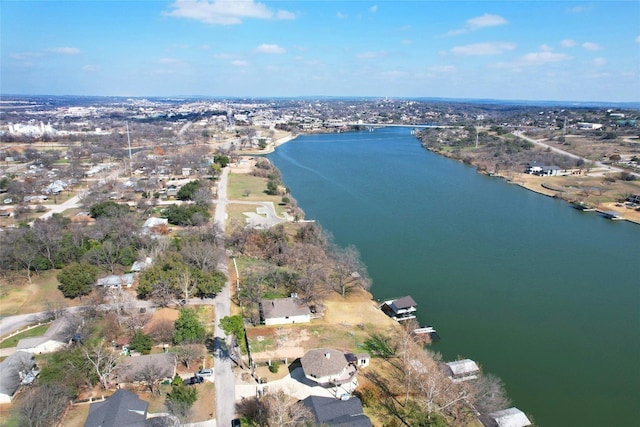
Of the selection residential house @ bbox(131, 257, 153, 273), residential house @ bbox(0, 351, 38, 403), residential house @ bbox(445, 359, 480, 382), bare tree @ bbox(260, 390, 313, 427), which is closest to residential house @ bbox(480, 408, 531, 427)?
residential house @ bbox(445, 359, 480, 382)

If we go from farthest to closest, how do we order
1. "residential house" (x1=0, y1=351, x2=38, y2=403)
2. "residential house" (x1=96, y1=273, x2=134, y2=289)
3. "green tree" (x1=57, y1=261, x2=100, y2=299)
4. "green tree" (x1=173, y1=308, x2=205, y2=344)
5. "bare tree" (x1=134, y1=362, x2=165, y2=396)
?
"residential house" (x1=96, y1=273, x2=134, y2=289) < "green tree" (x1=57, y1=261, x2=100, y2=299) < "green tree" (x1=173, y1=308, x2=205, y2=344) < "bare tree" (x1=134, y1=362, x2=165, y2=396) < "residential house" (x1=0, y1=351, x2=38, y2=403)

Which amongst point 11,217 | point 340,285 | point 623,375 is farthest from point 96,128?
point 623,375

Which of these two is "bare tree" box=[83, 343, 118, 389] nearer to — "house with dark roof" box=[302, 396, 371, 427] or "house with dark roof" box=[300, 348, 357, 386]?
"house with dark roof" box=[300, 348, 357, 386]

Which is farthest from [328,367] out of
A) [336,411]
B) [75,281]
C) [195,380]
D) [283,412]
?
[75,281]

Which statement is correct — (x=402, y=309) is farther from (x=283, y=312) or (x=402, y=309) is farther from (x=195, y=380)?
(x=195, y=380)

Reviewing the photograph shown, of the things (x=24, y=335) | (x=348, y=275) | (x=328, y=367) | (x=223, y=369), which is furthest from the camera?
(x=348, y=275)

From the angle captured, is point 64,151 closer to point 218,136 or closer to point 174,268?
point 218,136
